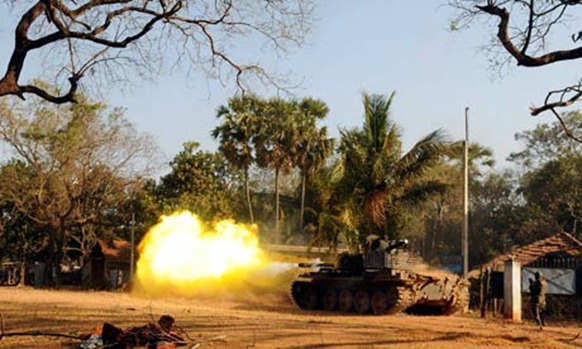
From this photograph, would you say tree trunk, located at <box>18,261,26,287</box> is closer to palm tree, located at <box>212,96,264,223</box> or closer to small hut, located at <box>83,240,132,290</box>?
small hut, located at <box>83,240,132,290</box>

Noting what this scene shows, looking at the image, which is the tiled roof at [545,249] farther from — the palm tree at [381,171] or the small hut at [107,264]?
the small hut at [107,264]

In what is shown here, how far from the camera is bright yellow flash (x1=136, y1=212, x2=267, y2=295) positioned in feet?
107

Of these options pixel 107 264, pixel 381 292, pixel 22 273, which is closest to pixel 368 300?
pixel 381 292

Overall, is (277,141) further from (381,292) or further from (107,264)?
(381,292)

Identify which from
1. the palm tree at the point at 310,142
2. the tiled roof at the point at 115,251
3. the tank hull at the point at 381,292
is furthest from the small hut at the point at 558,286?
the tiled roof at the point at 115,251

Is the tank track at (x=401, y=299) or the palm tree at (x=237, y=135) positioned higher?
the palm tree at (x=237, y=135)

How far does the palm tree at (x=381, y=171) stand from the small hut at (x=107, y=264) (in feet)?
62.7

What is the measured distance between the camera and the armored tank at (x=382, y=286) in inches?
989

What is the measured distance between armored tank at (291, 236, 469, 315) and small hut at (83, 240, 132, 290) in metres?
21.3

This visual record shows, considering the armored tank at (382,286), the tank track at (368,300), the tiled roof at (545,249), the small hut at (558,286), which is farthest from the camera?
the tiled roof at (545,249)

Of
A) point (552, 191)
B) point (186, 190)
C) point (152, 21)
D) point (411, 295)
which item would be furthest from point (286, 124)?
point (152, 21)

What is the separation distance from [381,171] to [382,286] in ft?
25.0

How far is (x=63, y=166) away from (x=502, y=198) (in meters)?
35.3

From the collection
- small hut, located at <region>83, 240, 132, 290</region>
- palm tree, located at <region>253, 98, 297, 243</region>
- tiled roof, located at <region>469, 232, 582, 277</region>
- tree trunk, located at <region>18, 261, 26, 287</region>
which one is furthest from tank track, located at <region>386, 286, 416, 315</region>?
tree trunk, located at <region>18, 261, 26, 287</region>
